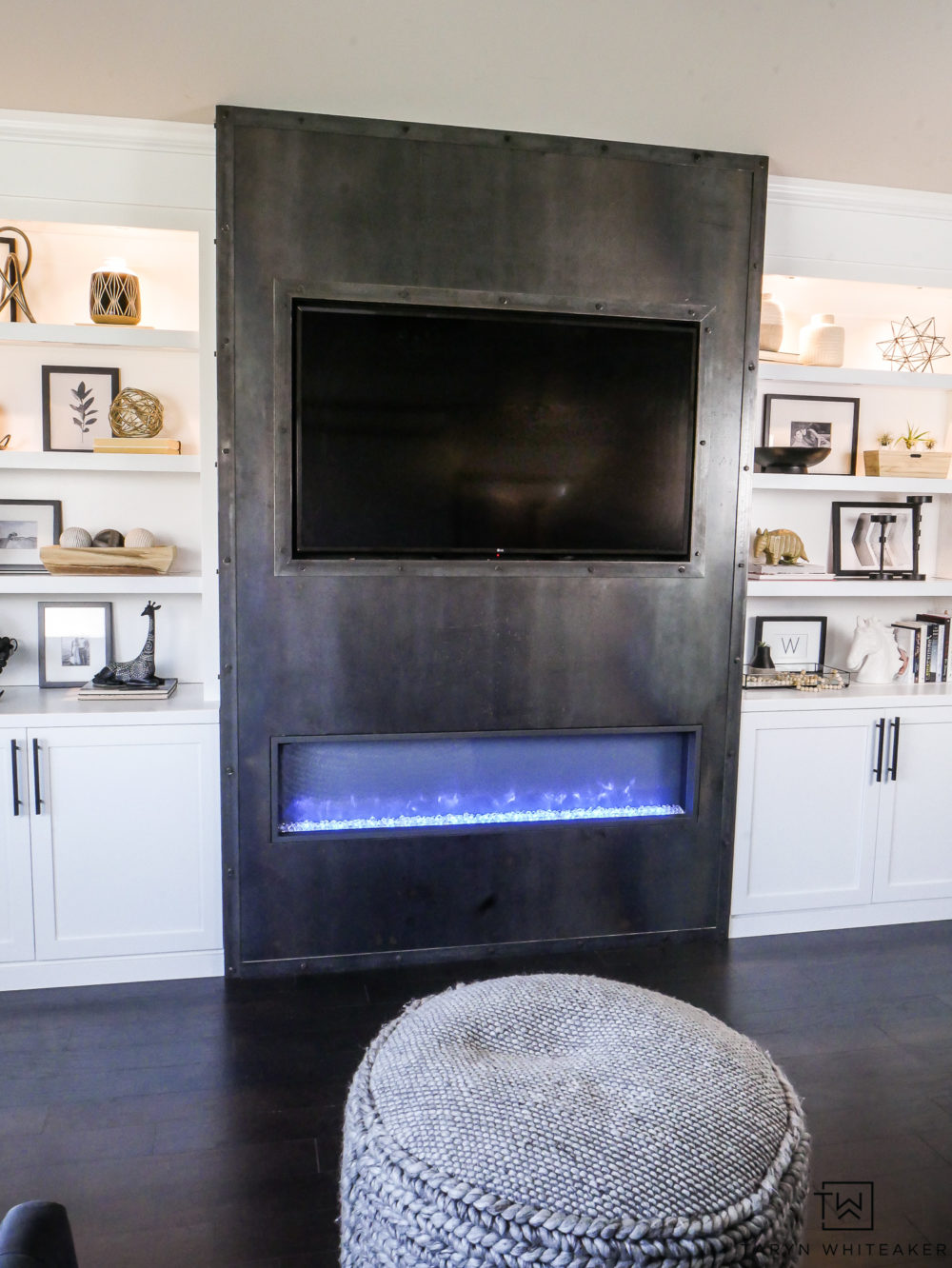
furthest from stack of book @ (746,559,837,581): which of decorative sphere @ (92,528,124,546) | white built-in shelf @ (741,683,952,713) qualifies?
decorative sphere @ (92,528,124,546)

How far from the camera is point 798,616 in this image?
3.66 meters

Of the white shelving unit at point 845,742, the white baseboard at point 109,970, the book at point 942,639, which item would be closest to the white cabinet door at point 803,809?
the white shelving unit at point 845,742

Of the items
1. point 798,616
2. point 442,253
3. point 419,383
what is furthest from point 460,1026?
point 798,616

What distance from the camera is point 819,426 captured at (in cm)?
364

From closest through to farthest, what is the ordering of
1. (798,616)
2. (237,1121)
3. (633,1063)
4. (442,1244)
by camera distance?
1. (442,1244)
2. (633,1063)
3. (237,1121)
4. (798,616)

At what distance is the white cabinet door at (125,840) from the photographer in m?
2.79

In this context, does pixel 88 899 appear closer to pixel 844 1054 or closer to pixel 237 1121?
pixel 237 1121

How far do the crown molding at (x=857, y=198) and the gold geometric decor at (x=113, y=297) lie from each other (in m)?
2.10

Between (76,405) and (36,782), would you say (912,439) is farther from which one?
(36,782)

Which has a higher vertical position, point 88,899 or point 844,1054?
point 88,899

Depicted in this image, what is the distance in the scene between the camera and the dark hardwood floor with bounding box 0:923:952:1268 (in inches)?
74.2

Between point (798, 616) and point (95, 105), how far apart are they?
114 inches

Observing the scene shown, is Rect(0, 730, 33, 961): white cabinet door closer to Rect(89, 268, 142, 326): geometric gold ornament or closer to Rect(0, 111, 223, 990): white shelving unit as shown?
Rect(0, 111, 223, 990): white shelving unit

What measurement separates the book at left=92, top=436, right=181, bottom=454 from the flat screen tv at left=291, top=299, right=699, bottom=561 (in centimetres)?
49
